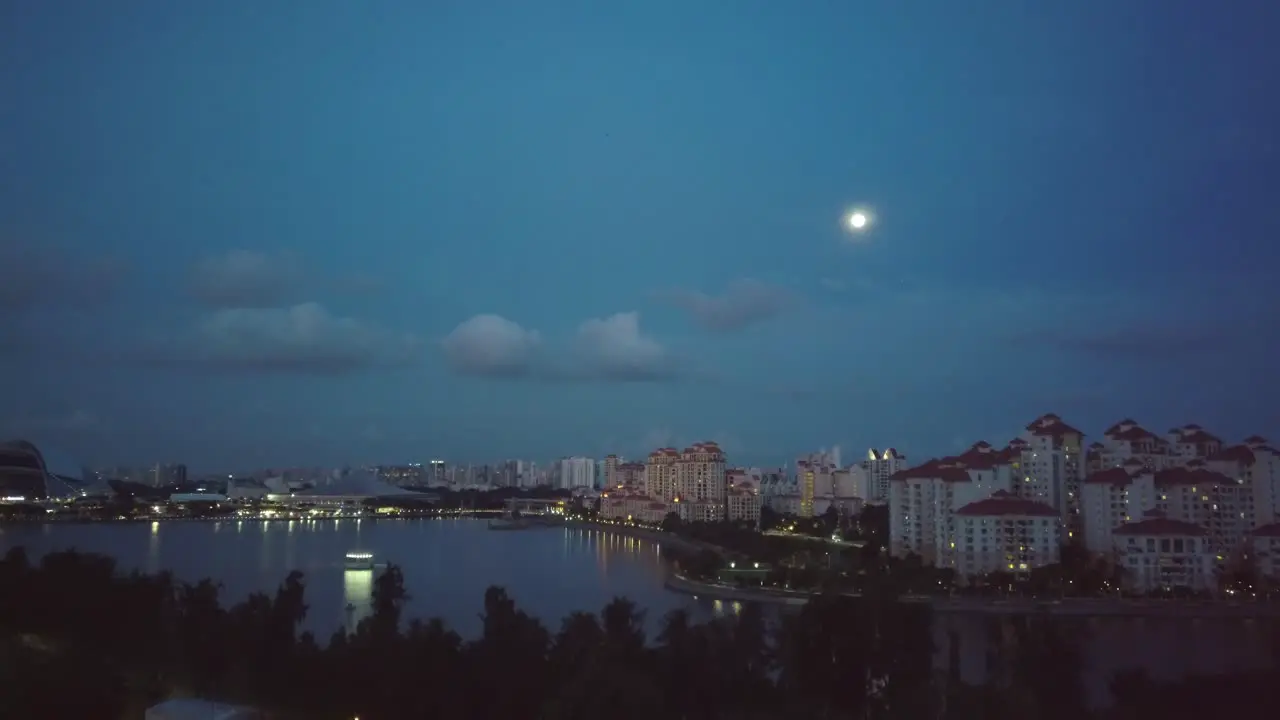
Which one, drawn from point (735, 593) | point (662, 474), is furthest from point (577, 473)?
point (735, 593)

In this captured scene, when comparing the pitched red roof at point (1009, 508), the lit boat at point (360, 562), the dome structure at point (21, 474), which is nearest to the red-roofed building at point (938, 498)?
the pitched red roof at point (1009, 508)

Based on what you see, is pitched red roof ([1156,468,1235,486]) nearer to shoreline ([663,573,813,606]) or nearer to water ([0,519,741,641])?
shoreline ([663,573,813,606])

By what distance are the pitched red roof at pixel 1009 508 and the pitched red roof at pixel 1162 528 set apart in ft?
1.78

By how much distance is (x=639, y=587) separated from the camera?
24.7 feet

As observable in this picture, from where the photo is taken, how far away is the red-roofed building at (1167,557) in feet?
22.1

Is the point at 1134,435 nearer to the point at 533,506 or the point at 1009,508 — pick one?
the point at 1009,508

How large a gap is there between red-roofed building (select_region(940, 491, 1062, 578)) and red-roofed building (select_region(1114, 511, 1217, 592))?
0.50 metres

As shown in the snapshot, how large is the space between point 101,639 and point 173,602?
477 mm

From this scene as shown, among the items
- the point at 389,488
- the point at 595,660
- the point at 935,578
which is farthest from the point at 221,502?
the point at 595,660

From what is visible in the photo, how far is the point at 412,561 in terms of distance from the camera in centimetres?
938

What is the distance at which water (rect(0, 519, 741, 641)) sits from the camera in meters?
6.09

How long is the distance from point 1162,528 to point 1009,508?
1.02 m

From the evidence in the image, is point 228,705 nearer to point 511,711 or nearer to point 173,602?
point 511,711

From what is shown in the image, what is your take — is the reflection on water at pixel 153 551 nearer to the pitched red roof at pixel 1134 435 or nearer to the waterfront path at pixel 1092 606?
the waterfront path at pixel 1092 606
